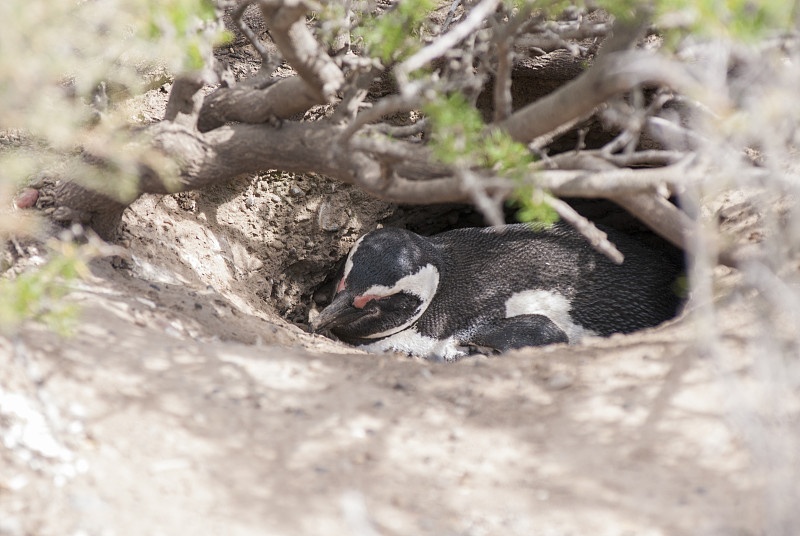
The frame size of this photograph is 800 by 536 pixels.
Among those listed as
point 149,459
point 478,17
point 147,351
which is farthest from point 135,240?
point 478,17

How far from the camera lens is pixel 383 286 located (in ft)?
11.4

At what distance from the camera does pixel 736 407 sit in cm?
142

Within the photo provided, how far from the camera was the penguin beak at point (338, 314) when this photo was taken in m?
3.33

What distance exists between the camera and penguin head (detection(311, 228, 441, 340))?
11.3 ft

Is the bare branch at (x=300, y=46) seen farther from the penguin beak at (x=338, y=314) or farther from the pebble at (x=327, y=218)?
the pebble at (x=327, y=218)

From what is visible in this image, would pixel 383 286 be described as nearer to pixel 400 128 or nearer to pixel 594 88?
pixel 400 128

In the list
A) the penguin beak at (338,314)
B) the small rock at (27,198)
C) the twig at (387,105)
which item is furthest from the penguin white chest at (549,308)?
the small rock at (27,198)

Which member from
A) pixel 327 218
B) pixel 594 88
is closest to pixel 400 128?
pixel 594 88

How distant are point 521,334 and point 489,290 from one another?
0.45m

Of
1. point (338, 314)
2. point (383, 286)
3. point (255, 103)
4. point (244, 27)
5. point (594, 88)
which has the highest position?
point (594, 88)

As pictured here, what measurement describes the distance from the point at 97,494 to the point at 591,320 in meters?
2.58

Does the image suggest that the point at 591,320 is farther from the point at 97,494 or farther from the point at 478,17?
the point at 97,494

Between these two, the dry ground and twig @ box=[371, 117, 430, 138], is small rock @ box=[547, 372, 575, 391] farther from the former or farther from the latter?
twig @ box=[371, 117, 430, 138]

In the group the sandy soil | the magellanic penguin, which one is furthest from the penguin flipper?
the sandy soil
